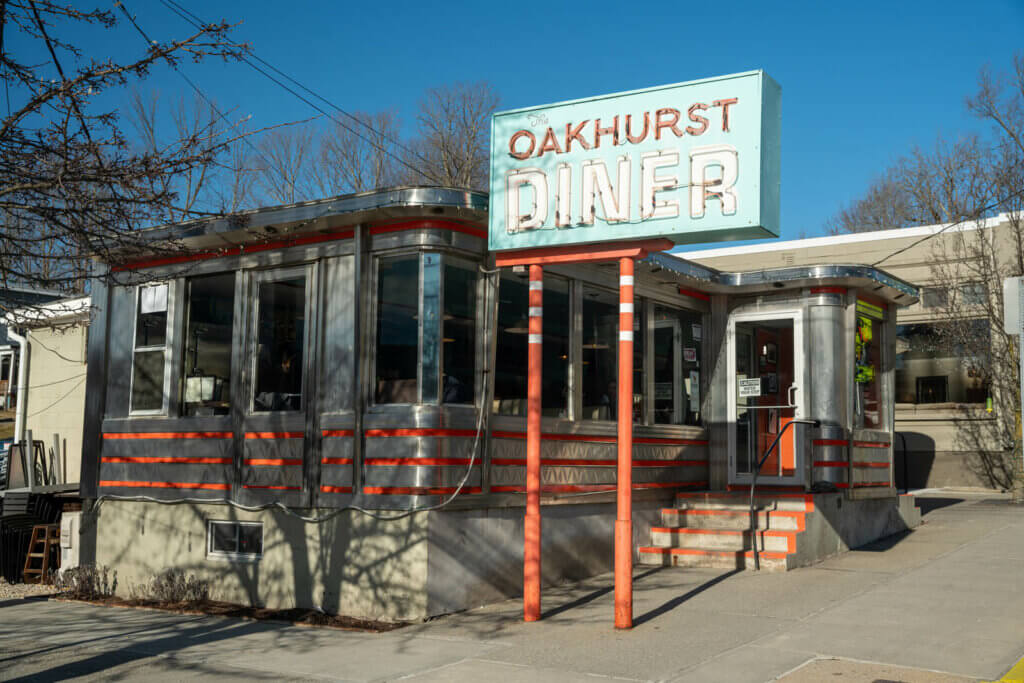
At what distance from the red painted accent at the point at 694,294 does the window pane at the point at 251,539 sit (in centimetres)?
614

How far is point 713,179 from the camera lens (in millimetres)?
7836

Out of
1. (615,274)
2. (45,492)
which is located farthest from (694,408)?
(45,492)

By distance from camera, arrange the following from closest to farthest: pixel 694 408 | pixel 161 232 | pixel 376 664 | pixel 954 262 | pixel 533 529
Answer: pixel 376 664 → pixel 533 529 → pixel 161 232 → pixel 694 408 → pixel 954 262

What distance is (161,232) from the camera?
11047 mm

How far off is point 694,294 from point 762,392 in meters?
1.58

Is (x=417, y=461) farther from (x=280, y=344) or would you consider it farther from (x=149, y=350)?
(x=149, y=350)

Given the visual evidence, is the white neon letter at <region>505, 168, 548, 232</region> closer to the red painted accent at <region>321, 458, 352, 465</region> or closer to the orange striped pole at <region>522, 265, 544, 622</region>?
the orange striped pole at <region>522, 265, 544, 622</region>

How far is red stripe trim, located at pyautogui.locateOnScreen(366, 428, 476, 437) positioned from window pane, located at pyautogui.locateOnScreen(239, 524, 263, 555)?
71.1 inches

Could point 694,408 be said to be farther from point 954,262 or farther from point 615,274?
point 954,262

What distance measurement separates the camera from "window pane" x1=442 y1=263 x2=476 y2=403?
371 inches

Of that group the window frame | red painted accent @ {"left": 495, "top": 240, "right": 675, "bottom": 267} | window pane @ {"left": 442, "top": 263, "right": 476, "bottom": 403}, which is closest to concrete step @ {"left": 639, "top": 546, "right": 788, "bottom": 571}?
window pane @ {"left": 442, "top": 263, "right": 476, "bottom": 403}

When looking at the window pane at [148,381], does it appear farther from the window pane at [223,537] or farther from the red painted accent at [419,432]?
the red painted accent at [419,432]

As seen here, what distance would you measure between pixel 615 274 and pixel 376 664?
229 inches

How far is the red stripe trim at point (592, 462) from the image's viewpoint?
995 centimetres
